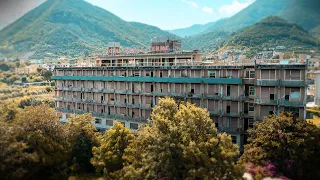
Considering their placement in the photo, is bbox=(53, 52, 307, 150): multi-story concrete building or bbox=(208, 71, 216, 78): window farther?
bbox=(208, 71, 216, 78): window

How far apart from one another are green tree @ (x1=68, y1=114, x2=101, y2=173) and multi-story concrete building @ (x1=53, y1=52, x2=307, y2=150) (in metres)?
14.3

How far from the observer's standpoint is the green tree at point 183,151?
29656 mm

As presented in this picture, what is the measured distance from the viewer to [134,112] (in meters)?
58.8

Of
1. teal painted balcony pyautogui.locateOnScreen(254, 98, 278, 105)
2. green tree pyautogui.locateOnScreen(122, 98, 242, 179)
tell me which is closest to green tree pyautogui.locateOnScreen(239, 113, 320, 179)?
green tree pyautogui.locateOnScreen(122, 98, 242, 179)

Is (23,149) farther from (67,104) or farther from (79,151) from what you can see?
(67,104)

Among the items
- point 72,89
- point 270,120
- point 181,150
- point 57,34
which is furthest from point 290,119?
point 57,34

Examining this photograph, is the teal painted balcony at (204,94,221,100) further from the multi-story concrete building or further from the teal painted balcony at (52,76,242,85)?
the teal painted balcony at (52,76,242,85)

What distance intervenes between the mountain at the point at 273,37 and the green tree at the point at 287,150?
124212mm

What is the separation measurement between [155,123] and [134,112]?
25.2 meters

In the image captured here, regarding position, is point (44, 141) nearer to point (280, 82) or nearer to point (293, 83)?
point (280, 82)

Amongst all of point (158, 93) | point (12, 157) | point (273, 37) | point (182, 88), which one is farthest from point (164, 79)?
point (273, 37)

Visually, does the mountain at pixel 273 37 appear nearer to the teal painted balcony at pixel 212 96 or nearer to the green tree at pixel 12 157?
the teal painted balcony at pixel 212 96

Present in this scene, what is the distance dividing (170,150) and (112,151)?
10476mm

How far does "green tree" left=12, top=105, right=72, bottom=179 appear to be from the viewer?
35.5 m
